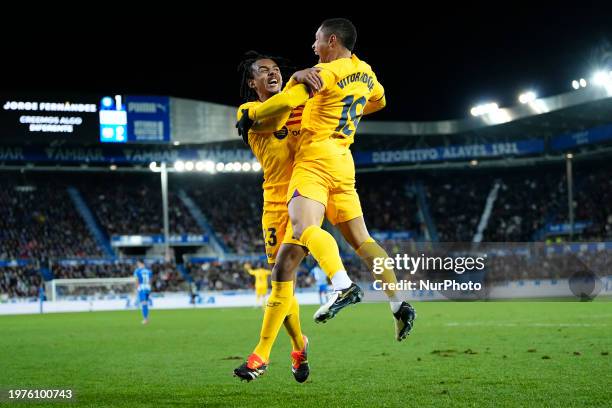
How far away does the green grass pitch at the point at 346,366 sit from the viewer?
7199 millimetres

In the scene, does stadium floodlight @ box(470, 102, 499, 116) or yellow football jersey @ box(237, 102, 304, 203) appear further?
stadium floodlight @ box(470, 102, 499, 116)

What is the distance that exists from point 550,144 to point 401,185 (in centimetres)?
1103

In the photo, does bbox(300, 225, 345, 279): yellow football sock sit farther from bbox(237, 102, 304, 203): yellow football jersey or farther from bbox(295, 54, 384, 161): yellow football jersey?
bbox(237, 102, 304, 203): yellow football jersey

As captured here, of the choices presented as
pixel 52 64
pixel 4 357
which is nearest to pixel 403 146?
pixel 52 64

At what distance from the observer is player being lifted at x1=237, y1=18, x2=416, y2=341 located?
20.3 ft

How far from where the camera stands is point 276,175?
718 cm

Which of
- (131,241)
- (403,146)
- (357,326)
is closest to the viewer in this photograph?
(357,326)

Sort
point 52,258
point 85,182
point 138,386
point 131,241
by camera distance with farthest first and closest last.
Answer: point 85,182, point 131,241, point 52,258, point 138,386

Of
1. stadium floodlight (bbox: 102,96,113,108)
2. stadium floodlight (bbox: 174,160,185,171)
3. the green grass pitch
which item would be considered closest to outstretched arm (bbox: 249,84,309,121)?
the green grass pitch

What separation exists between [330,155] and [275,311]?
1540 millimetres

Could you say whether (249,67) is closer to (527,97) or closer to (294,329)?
(294,329)

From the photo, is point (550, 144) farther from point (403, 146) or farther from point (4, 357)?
point (4, 357)

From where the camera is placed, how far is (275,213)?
7230mm

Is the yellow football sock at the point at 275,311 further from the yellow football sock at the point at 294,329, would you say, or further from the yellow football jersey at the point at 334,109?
the yellow football jersey at the point at 334,109
